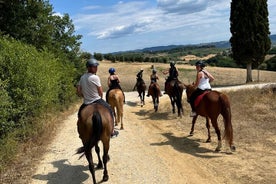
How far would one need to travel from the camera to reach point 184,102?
2134 cm

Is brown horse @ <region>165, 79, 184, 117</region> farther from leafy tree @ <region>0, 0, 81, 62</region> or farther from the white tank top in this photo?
leafy tree @ <region>0, 0, 81, 62</region>

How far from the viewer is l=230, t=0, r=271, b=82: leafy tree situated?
116ft

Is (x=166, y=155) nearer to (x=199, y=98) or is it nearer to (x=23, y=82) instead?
(x=199, y=98)

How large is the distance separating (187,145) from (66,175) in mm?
4458

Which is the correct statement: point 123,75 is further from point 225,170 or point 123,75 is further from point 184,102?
point 225,170

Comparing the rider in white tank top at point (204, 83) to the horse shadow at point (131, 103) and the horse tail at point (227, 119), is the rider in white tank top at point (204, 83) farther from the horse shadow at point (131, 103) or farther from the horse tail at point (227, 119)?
the horse shadow at point (131, 103)

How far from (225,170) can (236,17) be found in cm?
2930

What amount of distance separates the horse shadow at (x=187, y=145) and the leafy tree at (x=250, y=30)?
960 inches

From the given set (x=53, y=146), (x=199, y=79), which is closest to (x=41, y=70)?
(x=53, y=146)

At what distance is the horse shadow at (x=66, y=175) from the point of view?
362 inches

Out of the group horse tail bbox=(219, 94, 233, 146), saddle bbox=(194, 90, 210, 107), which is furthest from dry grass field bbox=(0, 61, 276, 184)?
saddle bbox=(194, 90, 210, 107)

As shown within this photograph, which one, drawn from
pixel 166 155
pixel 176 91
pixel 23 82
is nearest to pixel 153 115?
pixel 176 91

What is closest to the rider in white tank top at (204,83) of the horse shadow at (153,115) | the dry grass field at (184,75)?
the horse shadow at (153,115)

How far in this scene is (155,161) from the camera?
10273 millimetres
